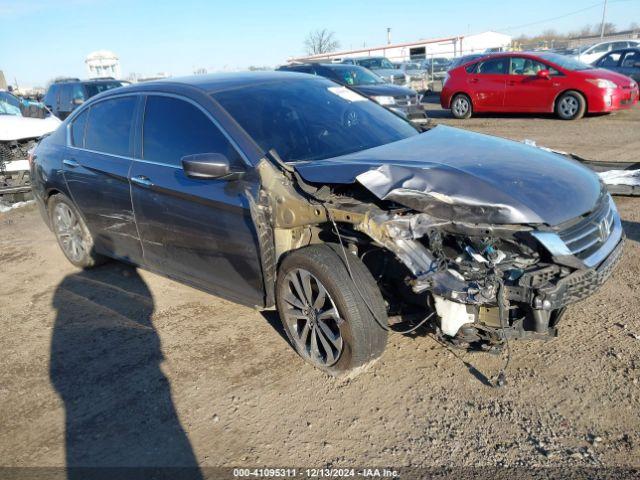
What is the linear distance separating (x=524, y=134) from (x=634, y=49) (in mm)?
6922

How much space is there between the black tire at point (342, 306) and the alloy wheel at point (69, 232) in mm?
2808

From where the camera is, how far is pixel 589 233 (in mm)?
2924

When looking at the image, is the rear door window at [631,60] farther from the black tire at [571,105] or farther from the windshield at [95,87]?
the windshield at [95,87]

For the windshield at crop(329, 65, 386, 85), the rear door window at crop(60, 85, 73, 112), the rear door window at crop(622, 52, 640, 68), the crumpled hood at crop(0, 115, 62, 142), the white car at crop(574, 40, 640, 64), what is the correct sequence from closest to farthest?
the crumpled hood at crop(0, 115, 62, 142), the windshield at crop(329, 65, 386, 85), the rear door window at crop(622, 52, 640, 68), the rear door window at crop(60, 85, 73, 112), the white car at crop(574, 40, 640, 64)

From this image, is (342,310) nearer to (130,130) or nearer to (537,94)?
(130,130)

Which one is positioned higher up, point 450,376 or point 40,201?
point 40,201

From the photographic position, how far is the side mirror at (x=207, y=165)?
328 centimetres

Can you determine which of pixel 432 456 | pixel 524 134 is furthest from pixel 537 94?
pixel 432 456

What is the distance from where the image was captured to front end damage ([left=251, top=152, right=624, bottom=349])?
2.68 metres

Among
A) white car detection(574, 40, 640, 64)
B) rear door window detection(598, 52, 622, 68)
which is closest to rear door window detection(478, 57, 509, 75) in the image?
rear door window detection(598, 52, 622, 68)

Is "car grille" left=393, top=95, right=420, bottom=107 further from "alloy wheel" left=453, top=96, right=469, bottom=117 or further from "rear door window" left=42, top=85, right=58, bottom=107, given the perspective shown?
"rear door window" left=42, top=85, right=58, bottom=107

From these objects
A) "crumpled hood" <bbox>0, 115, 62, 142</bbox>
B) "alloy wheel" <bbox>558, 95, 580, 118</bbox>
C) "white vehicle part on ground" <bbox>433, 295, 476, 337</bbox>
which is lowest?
"alloy wheel" <bbox>558, 95, 580, 118</bbox>

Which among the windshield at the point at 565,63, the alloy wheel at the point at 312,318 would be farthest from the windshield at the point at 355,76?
the alloy wheel at the point at 312,318

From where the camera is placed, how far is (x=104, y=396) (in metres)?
3.34
